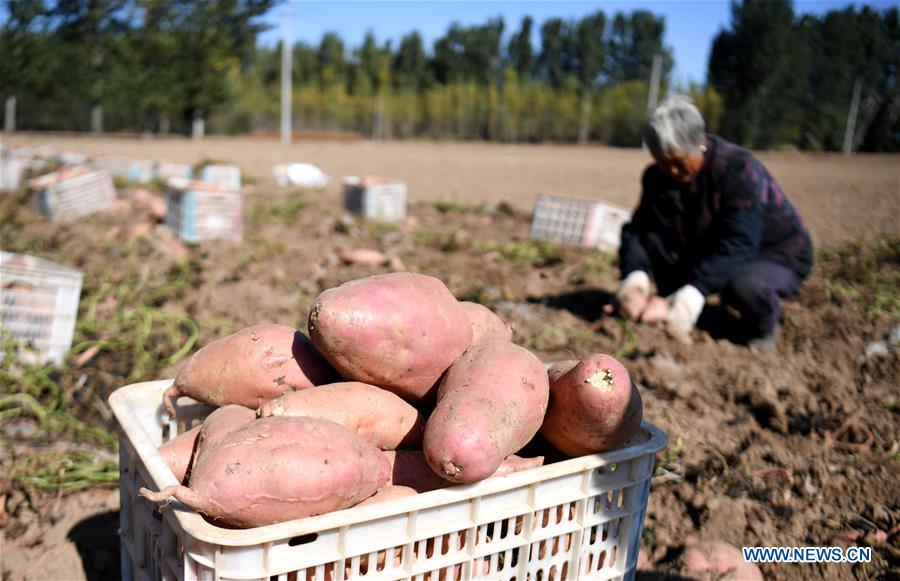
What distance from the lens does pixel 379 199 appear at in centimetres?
864

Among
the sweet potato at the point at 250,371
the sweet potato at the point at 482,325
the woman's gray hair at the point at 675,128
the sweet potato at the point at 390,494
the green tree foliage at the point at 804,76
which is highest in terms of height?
the green tree foliage at the point at 804,76

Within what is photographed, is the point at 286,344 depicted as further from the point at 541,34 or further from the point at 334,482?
the point at 541,34

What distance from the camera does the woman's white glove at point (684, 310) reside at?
13.8ft

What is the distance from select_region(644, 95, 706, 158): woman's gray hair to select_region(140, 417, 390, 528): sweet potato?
9.48 feet

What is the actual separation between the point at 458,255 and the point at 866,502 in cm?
449

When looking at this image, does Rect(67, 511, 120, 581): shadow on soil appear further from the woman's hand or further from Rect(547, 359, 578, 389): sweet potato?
the woman's hand

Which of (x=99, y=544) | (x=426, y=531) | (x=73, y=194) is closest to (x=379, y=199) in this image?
(x=73, y=194)

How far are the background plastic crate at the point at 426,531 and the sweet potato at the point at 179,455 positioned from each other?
71mm

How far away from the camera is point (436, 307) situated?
206cm

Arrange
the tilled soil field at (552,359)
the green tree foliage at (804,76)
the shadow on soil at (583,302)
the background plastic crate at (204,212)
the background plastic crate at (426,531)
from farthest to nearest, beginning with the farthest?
the green tree foliage at (804,76), the background plastic crate at (204,212), the shadow on soil at (583,302), the tilled soil field at (552,359), the background plastic crate at (426,531)

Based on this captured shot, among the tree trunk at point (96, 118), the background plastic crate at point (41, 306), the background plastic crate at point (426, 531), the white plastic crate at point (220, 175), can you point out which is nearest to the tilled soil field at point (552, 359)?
the background plastic crate at point (41, 306)

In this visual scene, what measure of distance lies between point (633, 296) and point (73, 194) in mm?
6101

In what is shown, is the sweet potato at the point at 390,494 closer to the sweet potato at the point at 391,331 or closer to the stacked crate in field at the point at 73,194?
the sweet potato at the point at 391,331

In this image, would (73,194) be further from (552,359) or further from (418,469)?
(418,469)
